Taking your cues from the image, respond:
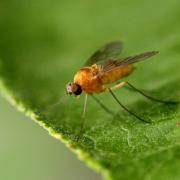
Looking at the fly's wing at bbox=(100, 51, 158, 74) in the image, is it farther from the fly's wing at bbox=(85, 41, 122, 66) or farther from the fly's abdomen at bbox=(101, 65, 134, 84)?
the fly's wing at bbox=(85, 41, 122, 66)

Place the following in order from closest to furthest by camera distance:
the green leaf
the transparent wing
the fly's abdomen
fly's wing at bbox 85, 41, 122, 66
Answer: the green leaf
the transparent wing
the fly's abdomen
fly's wing at bbox 85, 41, 122, 66

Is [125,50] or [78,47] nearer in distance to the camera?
[125,50]

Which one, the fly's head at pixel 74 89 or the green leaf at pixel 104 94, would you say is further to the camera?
the fly's head at pixel 74 89

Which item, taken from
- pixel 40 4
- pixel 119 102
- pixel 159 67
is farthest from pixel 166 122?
pixel 40 4

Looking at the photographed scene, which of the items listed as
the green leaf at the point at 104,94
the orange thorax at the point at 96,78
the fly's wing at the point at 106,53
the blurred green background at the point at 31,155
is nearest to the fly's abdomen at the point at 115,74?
the orange thorax at the point at 96,78

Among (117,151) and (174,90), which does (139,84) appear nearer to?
(174,90)

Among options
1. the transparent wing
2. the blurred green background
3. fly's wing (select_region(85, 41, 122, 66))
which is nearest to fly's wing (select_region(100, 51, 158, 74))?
the transparent wing

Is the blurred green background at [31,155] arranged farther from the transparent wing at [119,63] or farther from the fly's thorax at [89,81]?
the transparent wing at [119,63]
